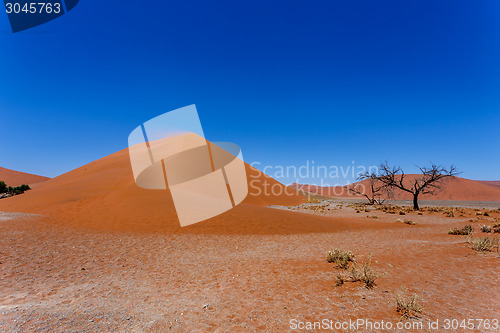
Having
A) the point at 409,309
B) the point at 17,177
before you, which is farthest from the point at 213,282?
the point at 17,177

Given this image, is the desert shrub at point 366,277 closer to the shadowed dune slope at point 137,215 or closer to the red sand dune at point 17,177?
the shadowed dune slope at point 137,215

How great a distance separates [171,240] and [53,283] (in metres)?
5.75

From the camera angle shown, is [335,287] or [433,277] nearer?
[335,287]

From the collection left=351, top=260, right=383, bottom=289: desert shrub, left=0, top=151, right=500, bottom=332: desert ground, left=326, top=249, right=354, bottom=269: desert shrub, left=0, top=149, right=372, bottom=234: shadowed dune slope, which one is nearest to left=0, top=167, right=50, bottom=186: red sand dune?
left=0, top=149, right=372, bottom=234: shadowed dune slope

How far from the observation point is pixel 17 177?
84.9 m

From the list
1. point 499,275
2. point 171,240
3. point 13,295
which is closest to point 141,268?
point 13,295

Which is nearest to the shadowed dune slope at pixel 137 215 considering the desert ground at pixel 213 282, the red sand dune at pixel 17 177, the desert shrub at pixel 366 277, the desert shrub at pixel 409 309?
the desert ground at pixel 213 282

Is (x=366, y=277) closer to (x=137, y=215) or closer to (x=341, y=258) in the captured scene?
(x=341, y=258)

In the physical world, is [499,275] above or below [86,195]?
below

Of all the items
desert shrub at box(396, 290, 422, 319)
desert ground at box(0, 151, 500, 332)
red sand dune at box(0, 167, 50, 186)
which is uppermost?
red sand dune at box(0, 167, 50, 186)

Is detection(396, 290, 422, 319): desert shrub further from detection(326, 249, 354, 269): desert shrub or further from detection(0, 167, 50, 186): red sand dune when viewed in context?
detection(0, 167, 50, 186): red sand dune

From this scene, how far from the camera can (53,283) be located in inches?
247

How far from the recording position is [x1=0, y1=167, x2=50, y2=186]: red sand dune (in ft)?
267

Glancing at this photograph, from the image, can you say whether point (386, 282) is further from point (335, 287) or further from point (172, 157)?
point (172, 157)
